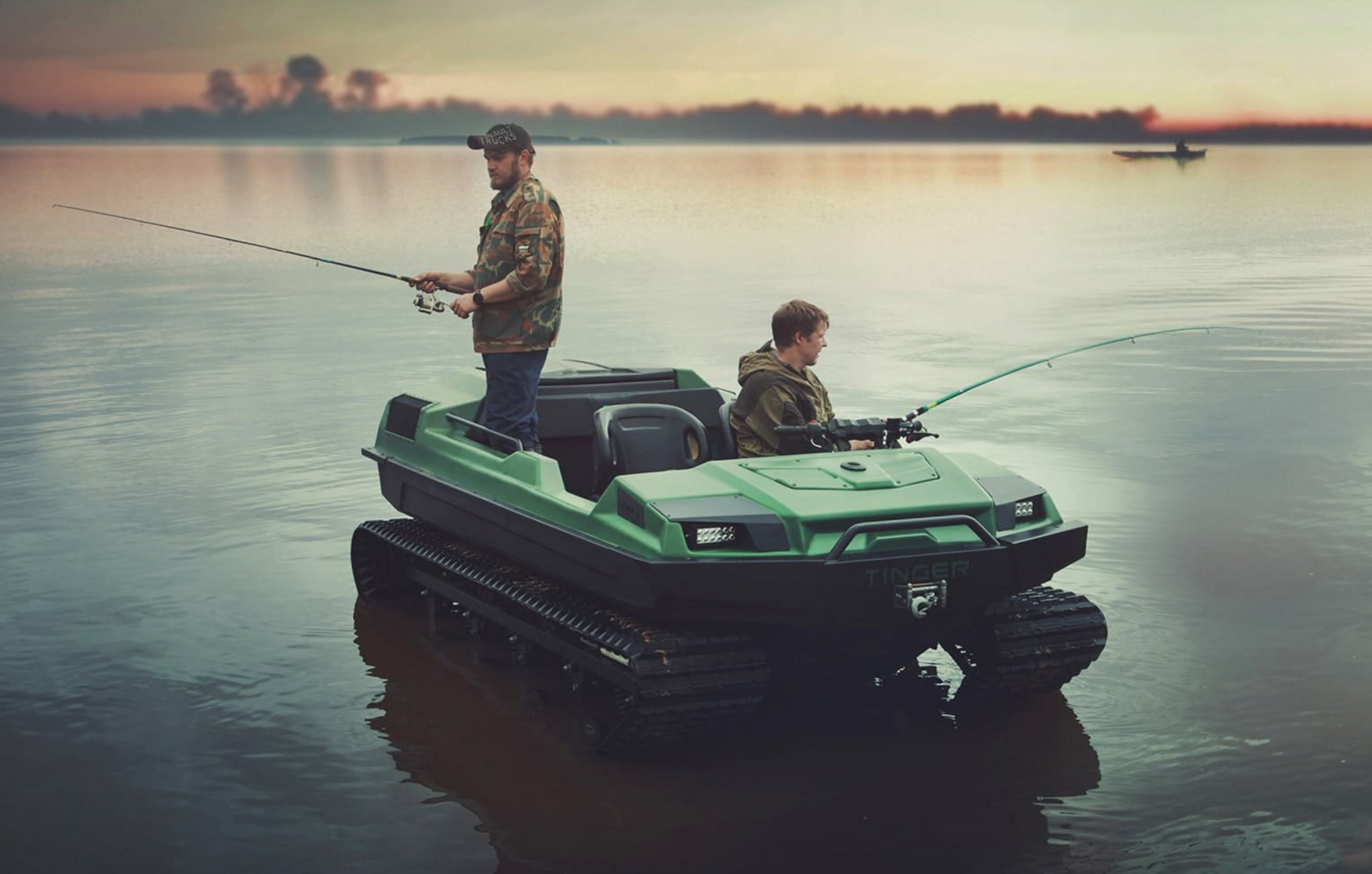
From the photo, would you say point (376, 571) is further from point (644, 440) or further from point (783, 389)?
point (783, 389)

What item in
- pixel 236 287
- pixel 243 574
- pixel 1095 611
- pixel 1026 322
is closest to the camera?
pixel 1095 611

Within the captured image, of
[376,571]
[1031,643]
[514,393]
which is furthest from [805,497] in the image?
[376,571]

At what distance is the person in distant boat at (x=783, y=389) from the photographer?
283 inches

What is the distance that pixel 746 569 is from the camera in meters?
6.11

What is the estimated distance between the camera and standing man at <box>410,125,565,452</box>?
8023mm

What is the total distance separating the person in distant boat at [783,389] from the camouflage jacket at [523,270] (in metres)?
1.10

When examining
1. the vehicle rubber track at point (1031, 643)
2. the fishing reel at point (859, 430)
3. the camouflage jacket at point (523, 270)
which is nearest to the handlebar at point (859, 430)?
the fishing reel at point (859, 430)

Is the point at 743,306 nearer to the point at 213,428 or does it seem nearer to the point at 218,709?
the point at 213,428

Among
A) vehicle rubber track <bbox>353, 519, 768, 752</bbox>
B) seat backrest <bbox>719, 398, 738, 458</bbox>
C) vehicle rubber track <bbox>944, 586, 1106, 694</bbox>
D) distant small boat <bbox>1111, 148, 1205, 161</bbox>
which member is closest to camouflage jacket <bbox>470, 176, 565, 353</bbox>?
seat backrest <bbox>719, 398, 738, 458</bbox>

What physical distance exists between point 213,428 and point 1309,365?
31.7 feet

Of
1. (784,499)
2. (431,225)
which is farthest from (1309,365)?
(431,225)

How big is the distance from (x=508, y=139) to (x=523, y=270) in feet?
1.97

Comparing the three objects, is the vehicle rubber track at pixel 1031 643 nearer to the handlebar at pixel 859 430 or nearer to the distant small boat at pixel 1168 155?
the handlebar at pixel 859 430

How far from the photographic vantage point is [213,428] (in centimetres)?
1366
